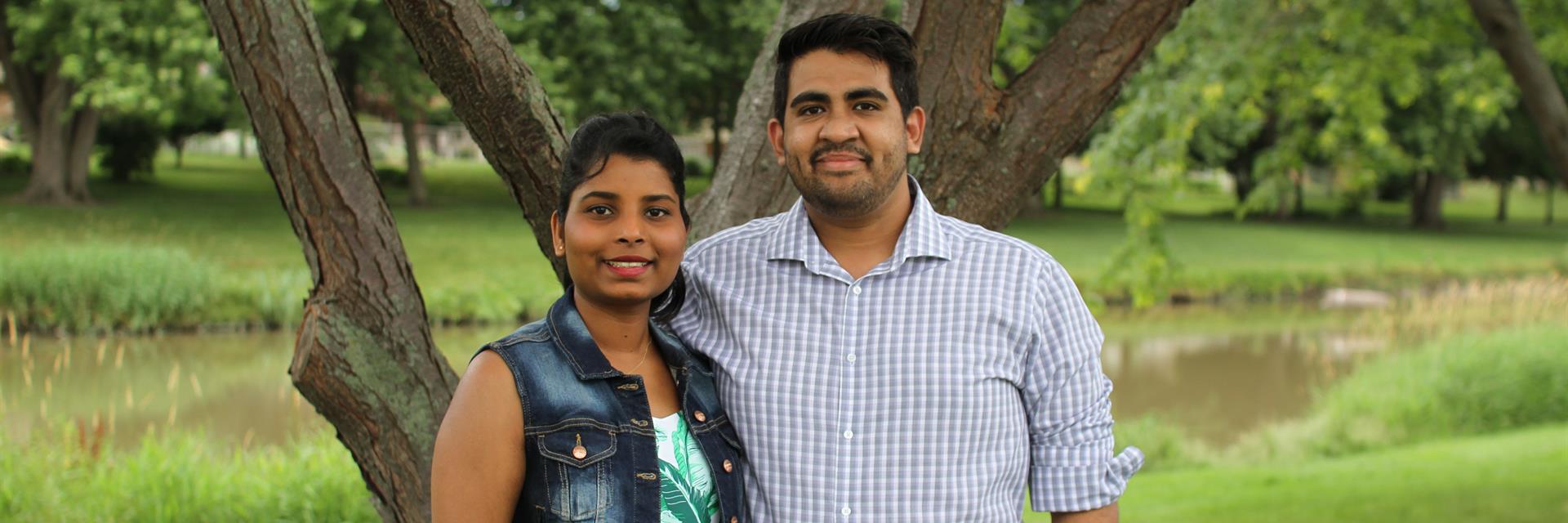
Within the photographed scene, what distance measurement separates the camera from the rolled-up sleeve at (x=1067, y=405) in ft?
7.02

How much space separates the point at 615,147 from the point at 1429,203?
1408 inches

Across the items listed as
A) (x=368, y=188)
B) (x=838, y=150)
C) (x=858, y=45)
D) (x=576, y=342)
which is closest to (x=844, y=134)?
(x=838, y=150)

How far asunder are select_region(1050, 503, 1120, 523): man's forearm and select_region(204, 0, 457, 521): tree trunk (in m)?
1.47

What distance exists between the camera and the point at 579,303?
2049 mm

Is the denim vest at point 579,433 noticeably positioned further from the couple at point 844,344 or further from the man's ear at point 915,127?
the man's ear at point 915,127

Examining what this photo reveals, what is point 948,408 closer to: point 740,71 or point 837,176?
point 837,176

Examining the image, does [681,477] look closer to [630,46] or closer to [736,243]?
[736,243]

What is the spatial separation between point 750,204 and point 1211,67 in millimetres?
5677

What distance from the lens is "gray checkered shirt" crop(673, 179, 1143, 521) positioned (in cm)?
213

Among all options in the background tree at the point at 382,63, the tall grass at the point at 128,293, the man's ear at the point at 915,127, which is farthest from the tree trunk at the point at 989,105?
the background tree at the point at 382,63

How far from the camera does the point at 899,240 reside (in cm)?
220

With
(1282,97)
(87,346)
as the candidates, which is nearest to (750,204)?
(1282,97)

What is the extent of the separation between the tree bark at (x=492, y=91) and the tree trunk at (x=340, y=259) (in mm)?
259

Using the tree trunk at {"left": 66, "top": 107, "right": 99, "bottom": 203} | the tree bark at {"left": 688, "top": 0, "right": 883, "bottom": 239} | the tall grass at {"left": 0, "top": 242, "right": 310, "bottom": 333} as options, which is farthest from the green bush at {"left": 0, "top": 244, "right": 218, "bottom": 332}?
the tree bark at {"left": 688, "top": 0, "right": 883, "bottom": 239}
